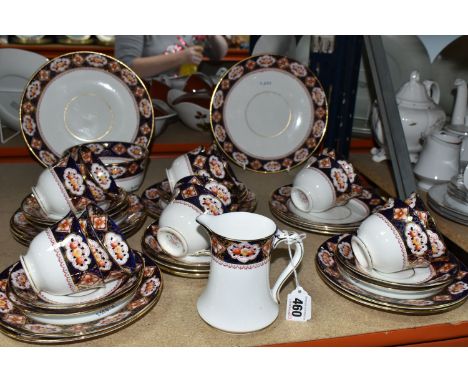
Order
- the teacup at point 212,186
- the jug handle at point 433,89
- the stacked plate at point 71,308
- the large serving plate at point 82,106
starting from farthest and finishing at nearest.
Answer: the jug handle at point 433,89
the large serving plate at point 82,106
the teacup at point 212,186
the stacked plate at point 71,308

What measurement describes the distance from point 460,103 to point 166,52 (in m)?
0.85

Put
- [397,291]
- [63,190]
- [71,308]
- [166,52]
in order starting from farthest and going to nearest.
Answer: [166,52] → [63,190] → [397,291] → [71,308]

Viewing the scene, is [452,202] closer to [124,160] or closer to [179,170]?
[179,170]

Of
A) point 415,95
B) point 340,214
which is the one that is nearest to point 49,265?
point 340,214

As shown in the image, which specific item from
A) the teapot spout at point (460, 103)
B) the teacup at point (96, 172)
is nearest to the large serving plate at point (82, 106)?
the teacup at point (96, 172)

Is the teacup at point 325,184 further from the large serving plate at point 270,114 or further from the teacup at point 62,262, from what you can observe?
the teacup at point 62,262

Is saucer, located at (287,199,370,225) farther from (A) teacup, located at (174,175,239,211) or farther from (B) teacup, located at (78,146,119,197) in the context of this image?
(B) teacup, located at (78,146,119,197)

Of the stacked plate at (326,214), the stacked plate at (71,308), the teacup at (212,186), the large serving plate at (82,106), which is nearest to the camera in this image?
the stacked plate at (71,308)

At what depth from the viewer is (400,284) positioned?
0.90 meters

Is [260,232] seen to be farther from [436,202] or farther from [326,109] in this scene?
[326,109]

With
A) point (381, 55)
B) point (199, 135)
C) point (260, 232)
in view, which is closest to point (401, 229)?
point (260, 232)

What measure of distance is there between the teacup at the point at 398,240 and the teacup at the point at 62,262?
1.54 feet

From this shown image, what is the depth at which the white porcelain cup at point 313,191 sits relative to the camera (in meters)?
1.17

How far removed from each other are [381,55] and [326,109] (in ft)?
0.89
